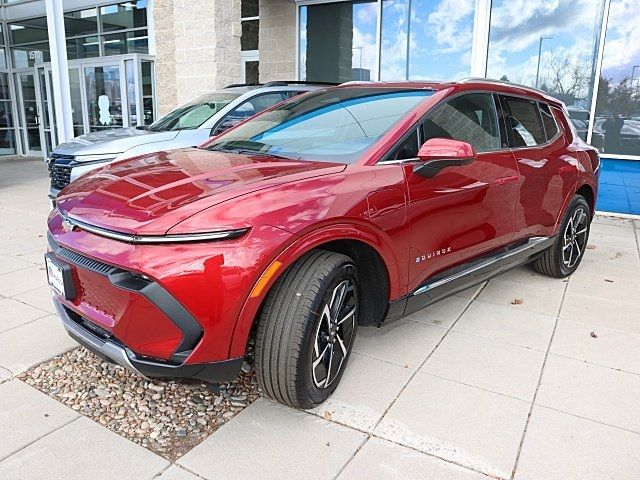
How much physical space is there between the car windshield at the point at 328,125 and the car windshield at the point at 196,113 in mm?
3114

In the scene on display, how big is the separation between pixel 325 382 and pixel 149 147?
4.50 metres

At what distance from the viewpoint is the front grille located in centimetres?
613

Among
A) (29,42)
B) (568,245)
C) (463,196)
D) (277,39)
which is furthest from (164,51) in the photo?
(463,196)

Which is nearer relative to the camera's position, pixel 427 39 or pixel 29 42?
pixel 427 39

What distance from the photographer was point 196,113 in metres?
7.07

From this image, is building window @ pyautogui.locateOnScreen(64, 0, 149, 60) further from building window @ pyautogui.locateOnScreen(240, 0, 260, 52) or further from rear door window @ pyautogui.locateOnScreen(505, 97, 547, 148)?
rear door window @ pyautogui.locateOnScreen(505, 97, 547, 148)

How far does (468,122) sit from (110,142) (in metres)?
4.50

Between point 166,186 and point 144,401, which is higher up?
point 166,186

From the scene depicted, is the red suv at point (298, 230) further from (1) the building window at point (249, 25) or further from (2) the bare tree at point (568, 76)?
(1) the building window at point (249, 25)

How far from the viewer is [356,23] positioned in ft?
32.9

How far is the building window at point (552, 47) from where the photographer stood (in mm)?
8203

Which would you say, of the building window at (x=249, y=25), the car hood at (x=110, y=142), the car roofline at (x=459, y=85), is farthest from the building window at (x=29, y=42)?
the car roofline at (x=459, y=85)

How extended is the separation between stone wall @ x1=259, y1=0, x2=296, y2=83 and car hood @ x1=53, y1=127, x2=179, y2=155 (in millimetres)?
4565

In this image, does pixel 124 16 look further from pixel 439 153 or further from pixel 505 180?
pixel 439 153
